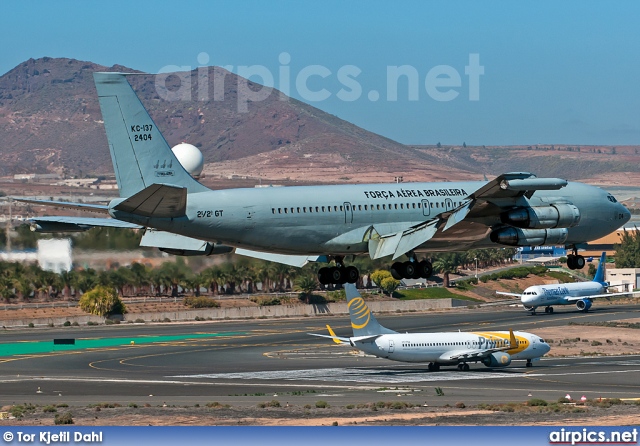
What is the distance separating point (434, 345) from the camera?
106062mm

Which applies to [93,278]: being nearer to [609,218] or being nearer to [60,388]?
[60,388]

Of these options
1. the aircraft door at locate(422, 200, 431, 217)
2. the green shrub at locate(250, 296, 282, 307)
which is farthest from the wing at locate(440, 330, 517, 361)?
the green shrub at locate(250, 296, 282, 307)

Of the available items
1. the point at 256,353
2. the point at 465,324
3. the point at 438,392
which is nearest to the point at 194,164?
the point at 256,353

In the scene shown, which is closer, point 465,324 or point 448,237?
point 448,237

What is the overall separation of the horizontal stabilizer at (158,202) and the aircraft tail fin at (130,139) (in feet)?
5.54

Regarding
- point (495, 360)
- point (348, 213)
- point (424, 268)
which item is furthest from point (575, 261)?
point (495, 360)

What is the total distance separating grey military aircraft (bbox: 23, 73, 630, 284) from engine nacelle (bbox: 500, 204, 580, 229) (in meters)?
0.05

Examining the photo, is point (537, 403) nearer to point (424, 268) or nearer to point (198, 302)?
point (424, 268)

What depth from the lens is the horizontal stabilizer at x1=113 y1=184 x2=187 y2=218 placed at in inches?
2236

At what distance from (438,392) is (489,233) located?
71.2 ft

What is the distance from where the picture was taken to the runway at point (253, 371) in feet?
274

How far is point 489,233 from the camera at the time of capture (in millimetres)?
65188

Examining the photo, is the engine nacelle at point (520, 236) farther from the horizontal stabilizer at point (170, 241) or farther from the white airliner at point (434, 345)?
the white airliner at point (434, 345)

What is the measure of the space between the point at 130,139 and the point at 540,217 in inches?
880
